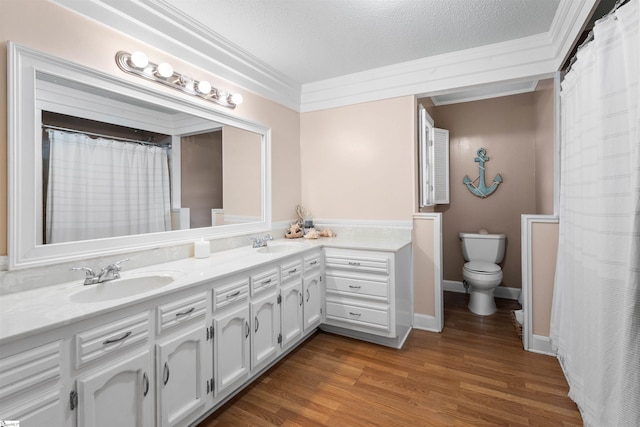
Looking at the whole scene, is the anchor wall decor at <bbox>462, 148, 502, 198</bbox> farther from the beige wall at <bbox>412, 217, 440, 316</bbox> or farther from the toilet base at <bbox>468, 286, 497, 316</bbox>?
the beige wall at <bbox>412, 217, 440, 316</bbox>

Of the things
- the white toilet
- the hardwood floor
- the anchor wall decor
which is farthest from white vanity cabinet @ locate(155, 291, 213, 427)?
the anchor wall decor

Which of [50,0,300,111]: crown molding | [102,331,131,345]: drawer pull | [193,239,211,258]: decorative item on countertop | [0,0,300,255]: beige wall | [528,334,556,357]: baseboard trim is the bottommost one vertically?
[528,334,556,357]: baseboard trim

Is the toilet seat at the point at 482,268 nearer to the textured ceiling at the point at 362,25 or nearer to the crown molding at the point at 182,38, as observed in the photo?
the textured ceiling at the point at 362,25

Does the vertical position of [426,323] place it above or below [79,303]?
below

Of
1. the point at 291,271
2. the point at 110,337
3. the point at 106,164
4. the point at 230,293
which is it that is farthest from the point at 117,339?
the point at 291,271

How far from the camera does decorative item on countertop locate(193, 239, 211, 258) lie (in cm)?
A: 210

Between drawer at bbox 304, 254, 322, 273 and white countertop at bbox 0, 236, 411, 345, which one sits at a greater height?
white countertop at bbox 0, 236, 411, 345

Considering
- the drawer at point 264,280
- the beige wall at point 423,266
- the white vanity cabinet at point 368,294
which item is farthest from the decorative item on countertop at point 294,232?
the beige wall at point 423,266

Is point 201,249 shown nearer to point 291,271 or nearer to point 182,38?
point 291,271

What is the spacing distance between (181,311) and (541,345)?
105 inches

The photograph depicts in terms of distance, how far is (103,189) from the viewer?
5.67 feet

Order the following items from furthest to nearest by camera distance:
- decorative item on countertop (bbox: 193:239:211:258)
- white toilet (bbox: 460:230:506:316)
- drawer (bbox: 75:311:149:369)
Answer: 1. white toilet (bbox: 460:230:506:316)
2. decorative item on countertop (bbox: 193:239:211:258)
3. drawer (bbox: 75:311:149:369)

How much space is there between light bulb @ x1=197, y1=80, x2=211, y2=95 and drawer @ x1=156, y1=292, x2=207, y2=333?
4.82 ft

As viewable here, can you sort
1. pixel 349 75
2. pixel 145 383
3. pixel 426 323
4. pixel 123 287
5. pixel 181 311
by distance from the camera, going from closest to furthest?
pixel 145 383 → pixel 181 311 → pixel 123 287 → pixel 426 323 → pixel 349 75
